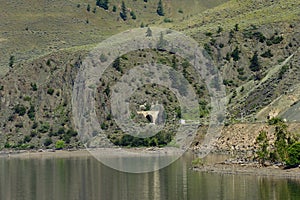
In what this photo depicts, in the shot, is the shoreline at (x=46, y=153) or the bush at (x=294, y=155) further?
the shoreline at (x=46, y=153)

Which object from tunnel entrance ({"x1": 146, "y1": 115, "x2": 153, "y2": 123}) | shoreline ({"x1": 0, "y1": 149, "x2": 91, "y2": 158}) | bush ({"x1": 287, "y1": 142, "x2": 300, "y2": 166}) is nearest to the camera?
bush ({"x1": 287, "y1": 142, "x2": 300, "y2": 166})

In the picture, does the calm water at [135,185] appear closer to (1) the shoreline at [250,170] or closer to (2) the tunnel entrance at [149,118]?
(1) the shoreline at [250,170]

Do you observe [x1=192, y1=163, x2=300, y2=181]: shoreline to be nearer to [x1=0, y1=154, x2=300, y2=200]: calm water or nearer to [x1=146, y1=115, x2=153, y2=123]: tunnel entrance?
[x1=0, y1=154, x2=300, y2=200]: calm water

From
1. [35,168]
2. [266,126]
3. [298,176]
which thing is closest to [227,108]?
[266,126]

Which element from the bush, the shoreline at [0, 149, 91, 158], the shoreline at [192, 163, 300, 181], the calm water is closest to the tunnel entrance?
the shoreline at [0, 149, 91, 158]

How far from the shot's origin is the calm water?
97.7 m

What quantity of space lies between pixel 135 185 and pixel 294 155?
17961mm

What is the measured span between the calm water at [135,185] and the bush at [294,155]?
18.7 feet

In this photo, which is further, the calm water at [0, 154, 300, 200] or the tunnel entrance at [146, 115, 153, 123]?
the tunnel entrance at [146, 115, 153, 123]

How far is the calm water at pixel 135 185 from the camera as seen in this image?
9769 centimetres

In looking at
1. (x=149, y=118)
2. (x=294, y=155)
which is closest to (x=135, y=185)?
(x=294, y=155)

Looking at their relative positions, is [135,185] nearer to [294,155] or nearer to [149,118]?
[294,155]

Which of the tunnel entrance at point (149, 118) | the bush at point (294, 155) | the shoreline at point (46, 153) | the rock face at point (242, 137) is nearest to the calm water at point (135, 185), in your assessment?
the bush at point (294, 155)

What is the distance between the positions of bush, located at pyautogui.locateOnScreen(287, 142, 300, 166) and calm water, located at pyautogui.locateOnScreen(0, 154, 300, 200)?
18.7 feet
